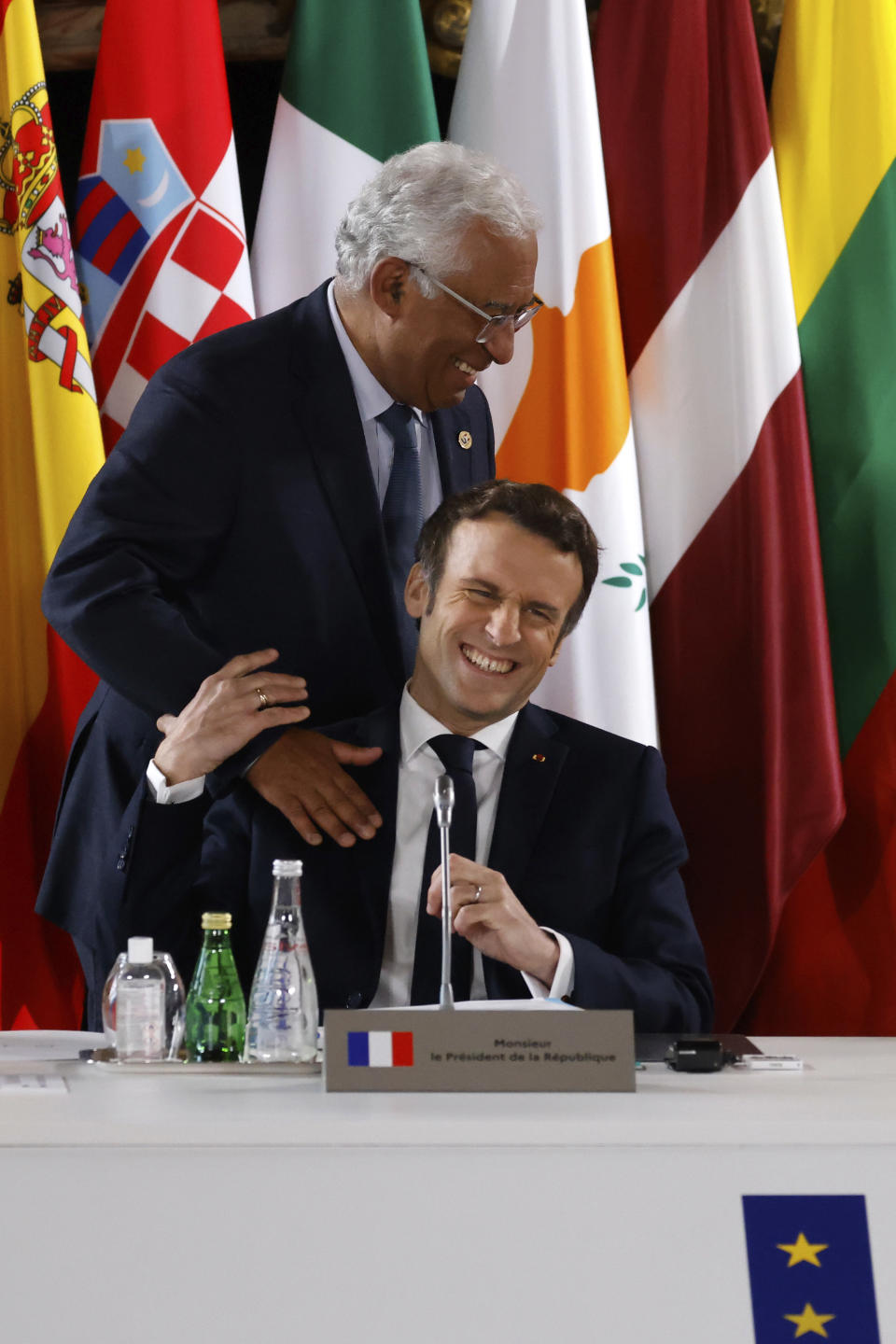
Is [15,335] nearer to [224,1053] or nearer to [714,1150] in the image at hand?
[224,1053]

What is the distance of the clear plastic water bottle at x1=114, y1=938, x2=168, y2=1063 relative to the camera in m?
1.46

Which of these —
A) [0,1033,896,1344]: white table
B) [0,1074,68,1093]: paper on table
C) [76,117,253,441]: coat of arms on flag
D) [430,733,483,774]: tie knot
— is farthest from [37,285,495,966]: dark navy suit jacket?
[0,1033,896,1344]: white table

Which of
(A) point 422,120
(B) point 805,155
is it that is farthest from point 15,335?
(B) point 805,155

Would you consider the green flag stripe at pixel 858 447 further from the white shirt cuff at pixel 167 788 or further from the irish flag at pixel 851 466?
the white shirt cuff at pixel 167 788

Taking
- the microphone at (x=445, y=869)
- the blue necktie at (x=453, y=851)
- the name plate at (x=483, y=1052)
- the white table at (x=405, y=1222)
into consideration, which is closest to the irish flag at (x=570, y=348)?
the blue necktie at (x=453, y=851)

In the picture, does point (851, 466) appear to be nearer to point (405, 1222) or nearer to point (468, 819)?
point (468, 819)

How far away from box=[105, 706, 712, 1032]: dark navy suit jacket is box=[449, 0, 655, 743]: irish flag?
47 centimetres

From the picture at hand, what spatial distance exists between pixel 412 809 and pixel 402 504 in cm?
Result: 58

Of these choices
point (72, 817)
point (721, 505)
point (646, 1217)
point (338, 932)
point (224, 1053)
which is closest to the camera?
point (646, 1217)

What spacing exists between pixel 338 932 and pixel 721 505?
117 centimetres

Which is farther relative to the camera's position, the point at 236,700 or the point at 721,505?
the point at 721,505

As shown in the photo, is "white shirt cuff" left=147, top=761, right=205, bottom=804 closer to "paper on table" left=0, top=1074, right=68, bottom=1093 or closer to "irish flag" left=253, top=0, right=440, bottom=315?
"paper on table" left=0, top=1074, right=68, bottom=1093

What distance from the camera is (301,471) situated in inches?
86.4

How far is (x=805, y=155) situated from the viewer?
8.95 ft
